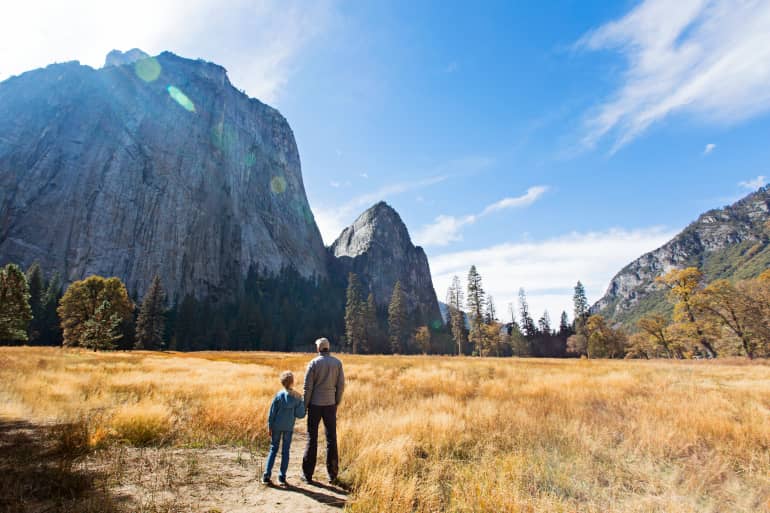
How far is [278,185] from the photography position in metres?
133

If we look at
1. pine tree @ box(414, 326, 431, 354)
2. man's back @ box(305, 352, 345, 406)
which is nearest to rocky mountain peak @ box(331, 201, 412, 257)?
pine tree @ box(414, 326, 431, 354)

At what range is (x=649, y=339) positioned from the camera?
47.2 metres

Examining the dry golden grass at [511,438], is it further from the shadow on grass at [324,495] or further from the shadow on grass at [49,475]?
the shadow on grass at [49,475]

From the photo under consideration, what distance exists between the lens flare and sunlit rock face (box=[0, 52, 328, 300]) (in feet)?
1.00

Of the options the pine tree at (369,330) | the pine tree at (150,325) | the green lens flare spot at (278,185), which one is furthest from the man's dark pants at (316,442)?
the green lens flare spot at (278,185)

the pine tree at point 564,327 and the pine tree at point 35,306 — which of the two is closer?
the pine tree at point 35,306

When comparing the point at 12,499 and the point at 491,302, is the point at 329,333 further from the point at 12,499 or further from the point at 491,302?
the point at 12,499

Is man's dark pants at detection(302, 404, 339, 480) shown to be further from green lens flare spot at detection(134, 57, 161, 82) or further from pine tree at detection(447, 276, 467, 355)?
green lens flare spot at detection(134, 57, 161, 82)

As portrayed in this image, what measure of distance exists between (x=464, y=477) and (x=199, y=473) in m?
4.43

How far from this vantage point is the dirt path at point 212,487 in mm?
4566

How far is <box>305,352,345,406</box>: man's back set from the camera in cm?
584

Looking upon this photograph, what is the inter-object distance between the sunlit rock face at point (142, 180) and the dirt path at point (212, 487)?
99.7 m

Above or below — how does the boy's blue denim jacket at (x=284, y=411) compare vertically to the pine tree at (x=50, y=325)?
below

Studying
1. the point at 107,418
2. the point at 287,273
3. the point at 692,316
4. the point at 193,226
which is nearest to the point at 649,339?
the point at 692,316
